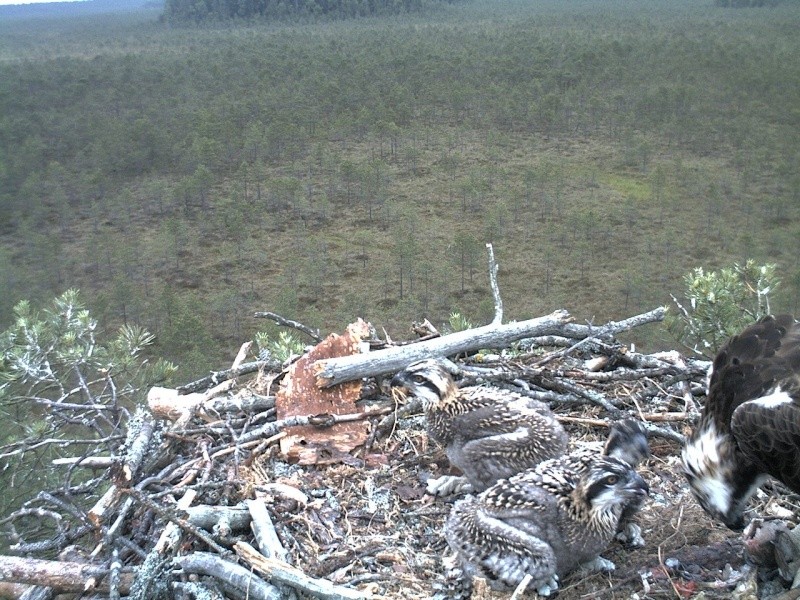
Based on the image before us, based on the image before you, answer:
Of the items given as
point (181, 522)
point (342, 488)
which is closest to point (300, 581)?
point (181, 522)

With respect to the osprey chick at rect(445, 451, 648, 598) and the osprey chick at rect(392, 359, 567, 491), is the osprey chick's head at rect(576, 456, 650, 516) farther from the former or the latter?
the osprey chick at rect(392, 359, 567, 491)

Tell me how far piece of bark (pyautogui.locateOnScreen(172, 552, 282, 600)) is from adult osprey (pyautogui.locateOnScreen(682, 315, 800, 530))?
1.98 meters

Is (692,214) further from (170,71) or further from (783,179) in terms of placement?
(170,71)

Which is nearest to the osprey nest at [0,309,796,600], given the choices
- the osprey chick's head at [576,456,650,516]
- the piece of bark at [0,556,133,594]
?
the piece of bark at [0,556,133,594]

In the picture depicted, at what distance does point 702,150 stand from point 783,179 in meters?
4.51

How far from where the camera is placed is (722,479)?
3244 millimetres

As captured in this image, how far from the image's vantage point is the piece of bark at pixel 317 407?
4438 millimetres

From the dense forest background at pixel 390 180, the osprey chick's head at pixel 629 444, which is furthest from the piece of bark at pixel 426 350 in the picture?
the dense forest background at pixel 390 180

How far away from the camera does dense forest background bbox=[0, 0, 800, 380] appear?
20.0 meters

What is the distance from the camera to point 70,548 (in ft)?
12.3

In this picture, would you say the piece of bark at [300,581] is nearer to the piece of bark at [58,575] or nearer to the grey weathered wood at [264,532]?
the grey weathered wood at [264,532]

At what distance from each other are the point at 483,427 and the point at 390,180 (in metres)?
24.2

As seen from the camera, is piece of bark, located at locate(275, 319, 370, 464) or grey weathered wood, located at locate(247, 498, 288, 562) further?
piece of bark, located at locate(275, 319, 370, 464)

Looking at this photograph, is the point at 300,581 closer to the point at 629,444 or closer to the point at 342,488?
the point at 342,488
